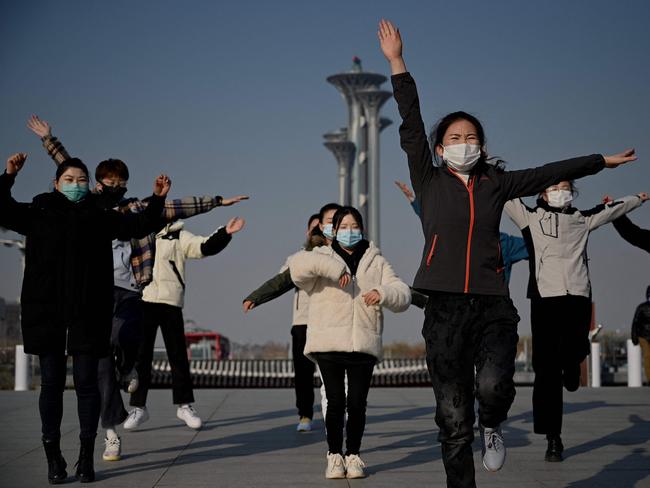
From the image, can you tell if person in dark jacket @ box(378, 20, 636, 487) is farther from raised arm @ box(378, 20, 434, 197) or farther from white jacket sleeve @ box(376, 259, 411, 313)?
white jacket sleeve @ box(376, 259, 411, 313)

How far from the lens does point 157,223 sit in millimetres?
7402

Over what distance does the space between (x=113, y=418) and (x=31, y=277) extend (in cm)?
154

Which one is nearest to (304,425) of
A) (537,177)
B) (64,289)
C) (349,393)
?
(349,393)

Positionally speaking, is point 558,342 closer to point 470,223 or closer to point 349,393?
point 349,393

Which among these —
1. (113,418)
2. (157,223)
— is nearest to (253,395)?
(113,418)

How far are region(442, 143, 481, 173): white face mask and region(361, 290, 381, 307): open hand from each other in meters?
1.52

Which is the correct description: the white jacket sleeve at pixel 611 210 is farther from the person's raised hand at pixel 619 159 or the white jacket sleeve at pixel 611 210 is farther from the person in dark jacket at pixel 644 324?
the person in dark jacket at pixel 644 324

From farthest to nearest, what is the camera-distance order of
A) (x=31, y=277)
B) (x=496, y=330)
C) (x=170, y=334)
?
(x=170, y=334)
(x=31, y=277)
(x=496, y=330)

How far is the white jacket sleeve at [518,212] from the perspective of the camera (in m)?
8.24

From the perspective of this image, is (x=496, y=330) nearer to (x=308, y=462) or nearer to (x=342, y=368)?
(x=342, y=368)

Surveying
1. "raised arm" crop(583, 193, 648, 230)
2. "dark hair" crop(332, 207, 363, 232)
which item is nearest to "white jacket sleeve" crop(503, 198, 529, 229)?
"raised arm" crop(583, 193, 648, 230)

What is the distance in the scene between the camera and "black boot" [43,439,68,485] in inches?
273

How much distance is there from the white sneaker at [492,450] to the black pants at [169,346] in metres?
4.99

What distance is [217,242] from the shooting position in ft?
30.4
